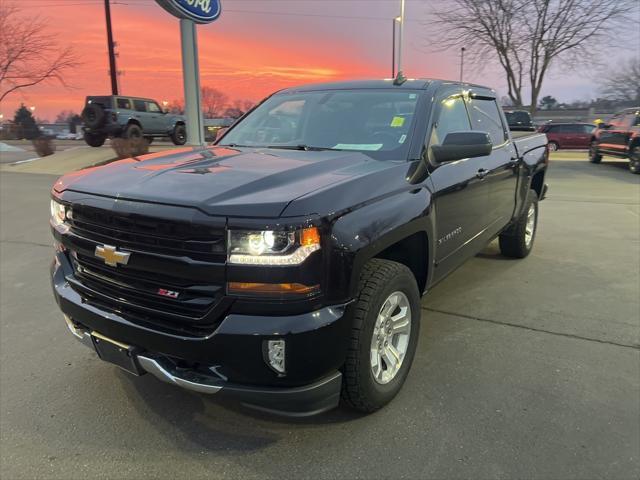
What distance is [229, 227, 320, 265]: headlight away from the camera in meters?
2.11

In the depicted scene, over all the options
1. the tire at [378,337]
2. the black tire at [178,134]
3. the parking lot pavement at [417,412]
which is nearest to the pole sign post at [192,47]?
the black tire at [178,134]

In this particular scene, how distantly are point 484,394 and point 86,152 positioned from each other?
64.1 feet

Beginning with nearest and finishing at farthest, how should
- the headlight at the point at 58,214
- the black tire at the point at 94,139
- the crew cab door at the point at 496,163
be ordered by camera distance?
1. the headlight at the point at 58,214
2. the crew cab door at the point at 496,163
3. the black tire at the point at 94,139

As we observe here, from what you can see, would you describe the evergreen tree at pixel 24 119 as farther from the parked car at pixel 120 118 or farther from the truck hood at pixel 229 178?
the truck hood at pixel 229 178

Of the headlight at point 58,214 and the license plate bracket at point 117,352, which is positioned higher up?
the headlight at point 58,214

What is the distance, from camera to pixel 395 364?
2.91 metres

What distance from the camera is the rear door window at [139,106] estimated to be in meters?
20.2

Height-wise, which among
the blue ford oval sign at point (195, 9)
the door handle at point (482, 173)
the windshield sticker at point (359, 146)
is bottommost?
the door handle at point (482, 173)

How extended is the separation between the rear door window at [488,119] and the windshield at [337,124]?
3.30 feet

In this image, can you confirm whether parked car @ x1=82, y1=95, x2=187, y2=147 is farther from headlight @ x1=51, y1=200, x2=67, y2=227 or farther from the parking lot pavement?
headlight @ x1=51, y1=200, x2=67, y2=227

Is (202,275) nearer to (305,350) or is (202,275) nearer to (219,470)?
(305,350)

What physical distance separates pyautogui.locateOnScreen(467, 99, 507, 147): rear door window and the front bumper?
2800 mm

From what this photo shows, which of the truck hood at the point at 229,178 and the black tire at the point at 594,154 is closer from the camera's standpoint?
the truck hood at the point at 229,178

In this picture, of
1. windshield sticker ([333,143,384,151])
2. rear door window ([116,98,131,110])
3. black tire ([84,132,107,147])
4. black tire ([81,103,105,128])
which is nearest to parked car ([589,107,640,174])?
windshield sticker ([333,143,384,151])
